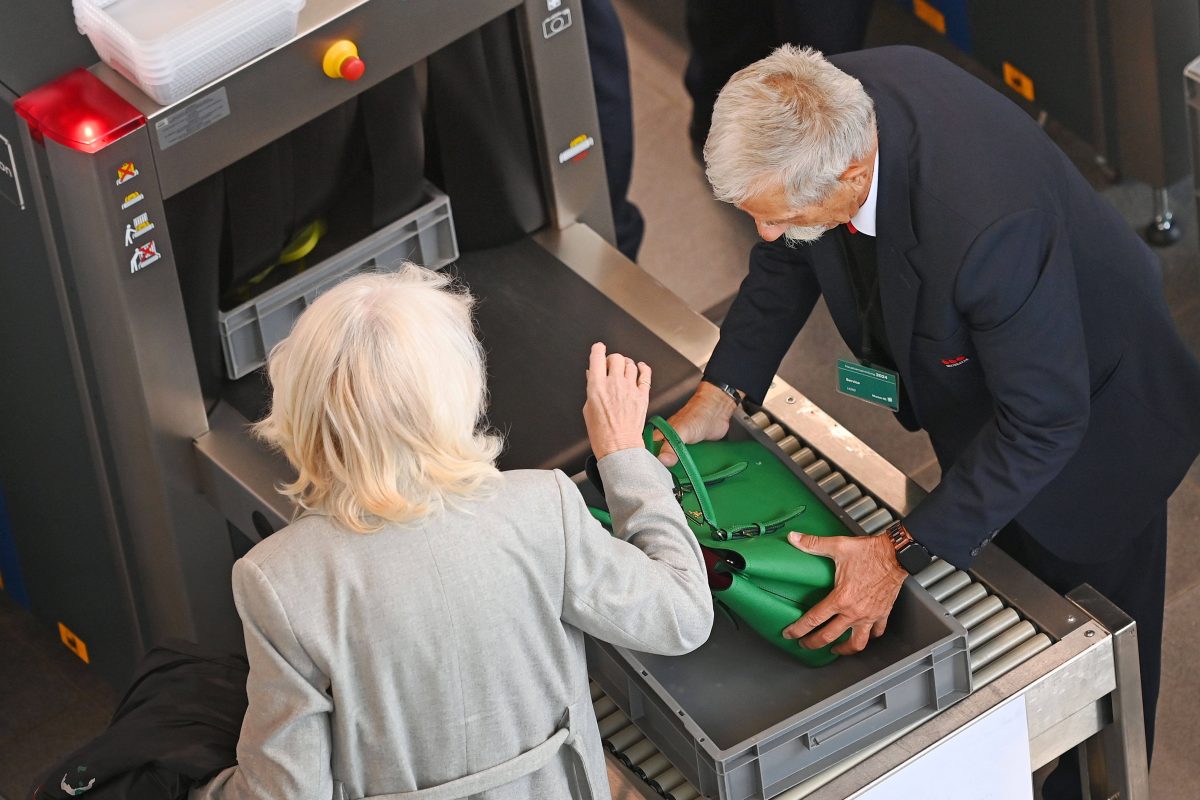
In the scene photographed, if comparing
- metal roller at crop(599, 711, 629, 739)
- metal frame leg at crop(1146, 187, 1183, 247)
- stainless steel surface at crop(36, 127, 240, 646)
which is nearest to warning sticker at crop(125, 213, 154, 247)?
stainless steel surface at crop(36, 127, 240, 646)

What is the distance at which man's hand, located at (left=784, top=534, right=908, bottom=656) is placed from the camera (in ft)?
7.67

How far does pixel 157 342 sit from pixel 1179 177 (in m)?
2.58

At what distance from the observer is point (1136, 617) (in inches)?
111

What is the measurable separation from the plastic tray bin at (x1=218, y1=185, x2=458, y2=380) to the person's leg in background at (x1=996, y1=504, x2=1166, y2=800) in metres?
1.18

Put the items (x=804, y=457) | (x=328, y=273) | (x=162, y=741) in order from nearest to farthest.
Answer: (x=162, y=741), (x=804, y=457), (x=328, y=273)

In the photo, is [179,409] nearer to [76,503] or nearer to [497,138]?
[76,503]

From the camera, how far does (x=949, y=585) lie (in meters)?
2.49

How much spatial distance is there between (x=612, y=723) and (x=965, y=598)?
0.56m

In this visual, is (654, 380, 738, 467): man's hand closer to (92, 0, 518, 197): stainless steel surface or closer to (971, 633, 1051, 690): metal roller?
(971, 633, 1051, 690): metal roller

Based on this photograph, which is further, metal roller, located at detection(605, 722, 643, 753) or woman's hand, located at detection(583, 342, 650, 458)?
metal roller, located at detection(605, 722, 643, 753)

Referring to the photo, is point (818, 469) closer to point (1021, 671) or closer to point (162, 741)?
point (1021, 671)

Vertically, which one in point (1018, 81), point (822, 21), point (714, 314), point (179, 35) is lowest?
point (714, 314)

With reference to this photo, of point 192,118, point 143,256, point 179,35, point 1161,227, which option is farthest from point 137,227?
point 1161,227

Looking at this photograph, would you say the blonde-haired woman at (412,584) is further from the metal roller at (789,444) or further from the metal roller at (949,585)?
the metal roller at (789,444)
